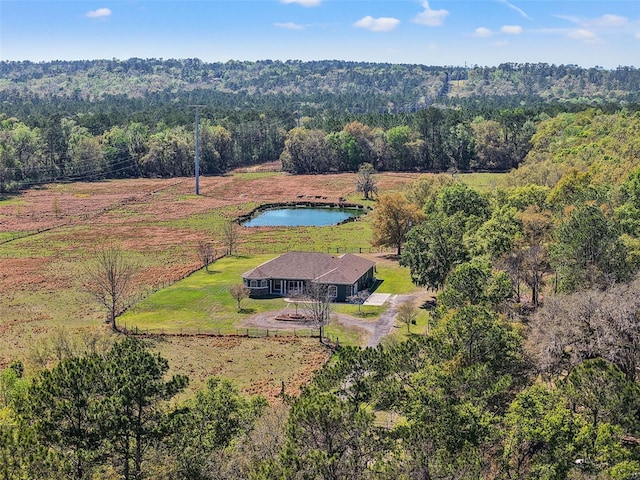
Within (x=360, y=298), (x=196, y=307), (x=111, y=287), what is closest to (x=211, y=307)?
(x=196, y=307)

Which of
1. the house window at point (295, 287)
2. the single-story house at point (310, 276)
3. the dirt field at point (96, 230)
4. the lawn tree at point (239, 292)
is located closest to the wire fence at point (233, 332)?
the dirt field at point (96, 230)

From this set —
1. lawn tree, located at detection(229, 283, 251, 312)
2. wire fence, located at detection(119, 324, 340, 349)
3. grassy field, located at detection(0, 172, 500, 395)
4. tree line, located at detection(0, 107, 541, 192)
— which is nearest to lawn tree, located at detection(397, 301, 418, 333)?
grassy field, located at detection(0, 172, 500, 395)

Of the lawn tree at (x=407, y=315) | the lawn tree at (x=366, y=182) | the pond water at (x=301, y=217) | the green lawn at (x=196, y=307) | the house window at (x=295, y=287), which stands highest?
the lawn tree at (x=366, y=182)

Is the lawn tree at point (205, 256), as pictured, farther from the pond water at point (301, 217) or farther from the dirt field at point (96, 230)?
the pond water at point (301, 217)

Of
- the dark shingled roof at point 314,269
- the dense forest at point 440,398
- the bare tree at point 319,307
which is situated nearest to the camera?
the dense forest at point 440,398

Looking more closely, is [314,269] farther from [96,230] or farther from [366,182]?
[366,182]

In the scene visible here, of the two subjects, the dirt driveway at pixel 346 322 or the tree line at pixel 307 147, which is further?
the tree line at pixel 307 147
